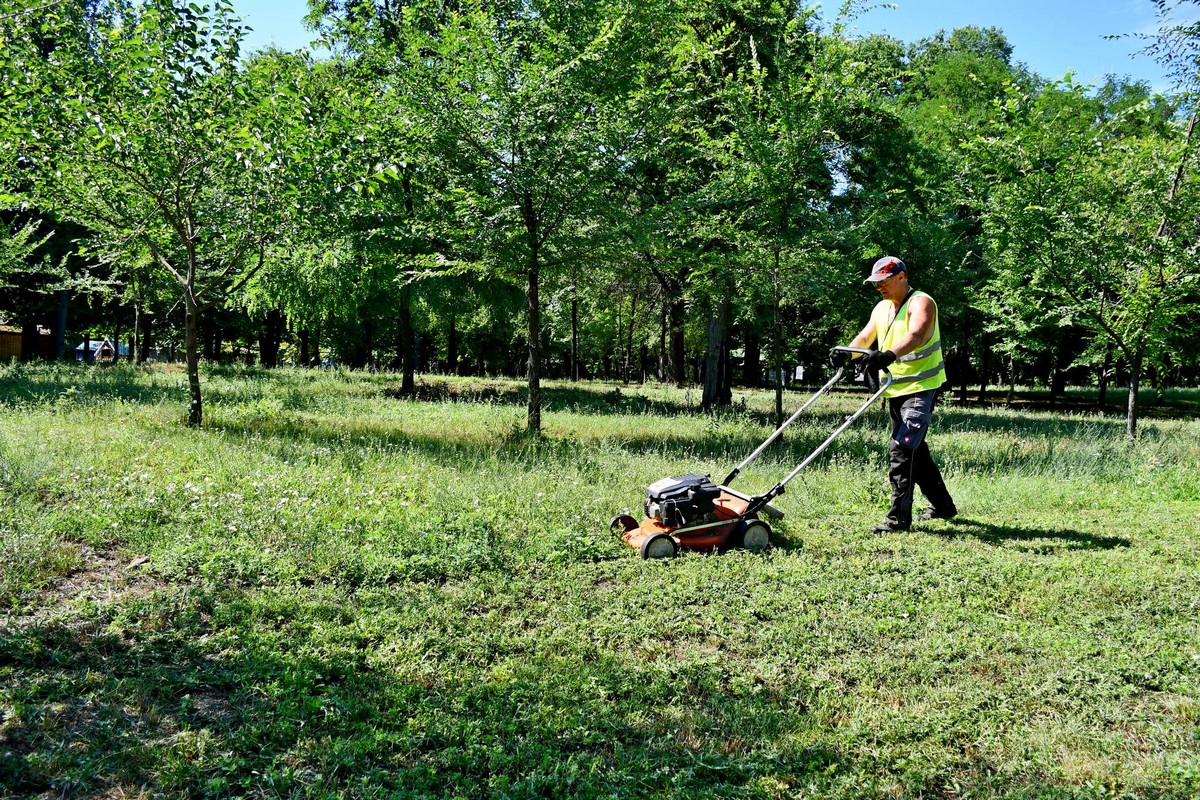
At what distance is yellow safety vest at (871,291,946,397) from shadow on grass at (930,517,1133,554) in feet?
4.45

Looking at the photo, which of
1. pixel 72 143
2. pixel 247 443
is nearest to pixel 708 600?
pixel 247 443

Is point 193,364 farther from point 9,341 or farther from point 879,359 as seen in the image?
point 9,341

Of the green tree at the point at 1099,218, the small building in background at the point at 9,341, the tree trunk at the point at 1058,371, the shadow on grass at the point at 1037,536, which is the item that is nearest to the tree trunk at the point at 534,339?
the shadow on grass at the point at 1037,536

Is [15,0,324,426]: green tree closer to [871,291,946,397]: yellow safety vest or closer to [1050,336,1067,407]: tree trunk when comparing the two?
[871,291,946,397]: yellow safety vest

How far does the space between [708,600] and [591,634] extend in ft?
3.09

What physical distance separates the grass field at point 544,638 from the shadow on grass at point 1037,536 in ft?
0.14

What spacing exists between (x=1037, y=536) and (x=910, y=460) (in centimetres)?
134

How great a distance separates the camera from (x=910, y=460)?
631 cm

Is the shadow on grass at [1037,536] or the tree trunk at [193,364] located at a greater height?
the tree trunk at [193,364]

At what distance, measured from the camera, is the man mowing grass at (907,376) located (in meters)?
6.14

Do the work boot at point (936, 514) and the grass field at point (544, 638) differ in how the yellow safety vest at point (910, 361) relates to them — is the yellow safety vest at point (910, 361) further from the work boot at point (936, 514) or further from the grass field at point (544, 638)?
the grass field at point (544, 638)

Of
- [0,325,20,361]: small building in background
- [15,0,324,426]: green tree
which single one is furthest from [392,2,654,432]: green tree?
[0,325,20,361]: small building in background

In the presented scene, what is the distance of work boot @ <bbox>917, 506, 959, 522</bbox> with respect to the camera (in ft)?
21.7

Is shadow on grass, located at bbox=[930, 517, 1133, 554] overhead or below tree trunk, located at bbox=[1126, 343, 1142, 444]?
below
